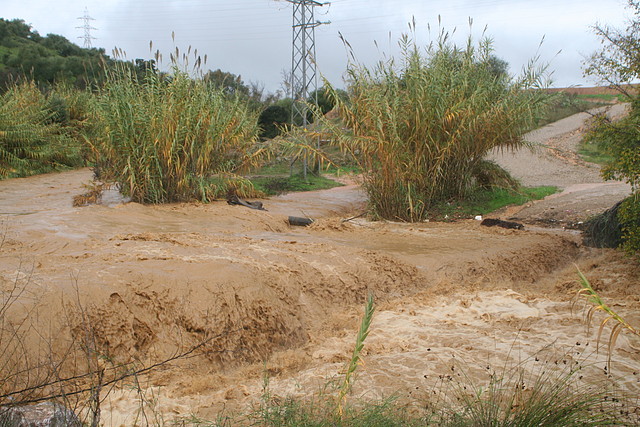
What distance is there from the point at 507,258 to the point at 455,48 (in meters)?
5.54

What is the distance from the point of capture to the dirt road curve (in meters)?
10.6

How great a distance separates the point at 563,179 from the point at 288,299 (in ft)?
42.4

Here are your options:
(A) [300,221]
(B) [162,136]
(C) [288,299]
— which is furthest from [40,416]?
(B) [162,136]

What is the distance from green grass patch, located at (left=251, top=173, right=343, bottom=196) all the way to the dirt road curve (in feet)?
16.2

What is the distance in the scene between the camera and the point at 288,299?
5125mm

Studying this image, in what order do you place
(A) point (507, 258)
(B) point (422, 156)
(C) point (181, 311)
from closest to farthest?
1. (C) point (181, 311)
2. (A) point (507, 258)
3. (B) point (422, 156)

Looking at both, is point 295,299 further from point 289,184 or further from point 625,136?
point 289,184

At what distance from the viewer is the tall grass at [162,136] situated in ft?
30.2

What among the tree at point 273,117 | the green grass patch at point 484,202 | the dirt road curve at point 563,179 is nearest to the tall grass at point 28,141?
the tree at point 273,117

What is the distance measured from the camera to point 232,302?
15.2ft

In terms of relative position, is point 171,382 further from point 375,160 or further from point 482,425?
point 375,160

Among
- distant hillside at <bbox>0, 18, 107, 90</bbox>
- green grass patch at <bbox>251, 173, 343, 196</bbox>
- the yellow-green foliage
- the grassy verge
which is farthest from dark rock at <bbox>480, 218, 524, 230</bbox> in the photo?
distant hillside at <bbox>0, 18, 107, 90</bbox>

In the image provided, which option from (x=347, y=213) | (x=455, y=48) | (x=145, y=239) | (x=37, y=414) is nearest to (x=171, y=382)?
(x=37, y=414)

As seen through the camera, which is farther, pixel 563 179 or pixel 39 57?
pixel 39 57
